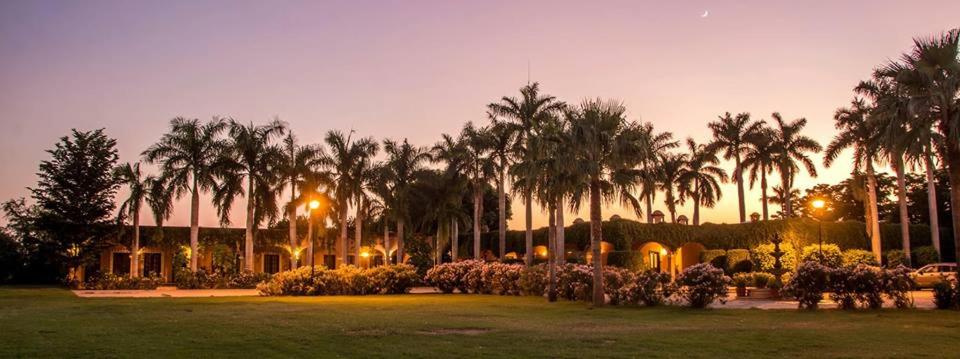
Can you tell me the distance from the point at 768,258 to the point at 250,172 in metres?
27.2

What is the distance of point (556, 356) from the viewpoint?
1064 centimetres

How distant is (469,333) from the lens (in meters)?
13.9

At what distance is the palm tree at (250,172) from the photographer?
3850cm

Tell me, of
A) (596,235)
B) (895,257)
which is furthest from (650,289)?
(895,257)

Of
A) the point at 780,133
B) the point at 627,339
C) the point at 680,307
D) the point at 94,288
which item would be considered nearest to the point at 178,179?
the point at 94,288

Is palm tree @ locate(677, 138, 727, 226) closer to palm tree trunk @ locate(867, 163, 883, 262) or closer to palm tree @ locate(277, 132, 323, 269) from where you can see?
palm tree trunk @ locate(867, 163, 883, 262)

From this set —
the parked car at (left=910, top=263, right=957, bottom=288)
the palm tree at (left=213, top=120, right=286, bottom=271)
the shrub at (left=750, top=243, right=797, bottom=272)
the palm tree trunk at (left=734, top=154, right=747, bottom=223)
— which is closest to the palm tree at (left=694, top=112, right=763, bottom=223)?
the palm tree trunk at (left=734, top=154, right=747, bottom=223)

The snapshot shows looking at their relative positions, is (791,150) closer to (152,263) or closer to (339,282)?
(339,282)

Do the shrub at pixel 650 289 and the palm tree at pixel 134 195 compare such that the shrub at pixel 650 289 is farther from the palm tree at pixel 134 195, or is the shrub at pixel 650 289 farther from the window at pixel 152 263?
the window at pixel 152 263

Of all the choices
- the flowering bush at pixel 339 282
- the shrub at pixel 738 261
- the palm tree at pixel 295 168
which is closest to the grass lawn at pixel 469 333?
the flowering bush at pixel 339 282

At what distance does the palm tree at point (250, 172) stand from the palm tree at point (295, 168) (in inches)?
22.5

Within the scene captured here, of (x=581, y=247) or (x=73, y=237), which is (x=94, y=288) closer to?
(x=73, y=237)

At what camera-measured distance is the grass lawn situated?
36.5 ft

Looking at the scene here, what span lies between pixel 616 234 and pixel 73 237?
31.3 m
